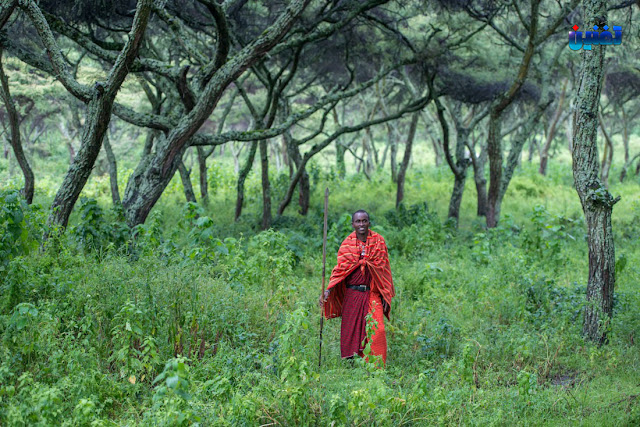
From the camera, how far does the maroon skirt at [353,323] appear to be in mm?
6027

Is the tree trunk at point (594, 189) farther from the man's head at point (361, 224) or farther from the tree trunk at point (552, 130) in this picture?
the tree trunk at point (552, 130)

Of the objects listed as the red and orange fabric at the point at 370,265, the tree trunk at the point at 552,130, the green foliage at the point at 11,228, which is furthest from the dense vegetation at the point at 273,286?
the tree trunk at the point at 552,130

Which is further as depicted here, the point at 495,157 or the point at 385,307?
the point at 495,157

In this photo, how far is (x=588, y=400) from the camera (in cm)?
509

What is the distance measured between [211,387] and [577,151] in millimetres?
4497

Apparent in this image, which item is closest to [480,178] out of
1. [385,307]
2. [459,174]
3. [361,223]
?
[459,174]

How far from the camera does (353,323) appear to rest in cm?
605

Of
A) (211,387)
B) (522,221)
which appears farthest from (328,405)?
(522,221)

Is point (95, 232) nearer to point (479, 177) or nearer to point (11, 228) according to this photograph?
point (11, 228)

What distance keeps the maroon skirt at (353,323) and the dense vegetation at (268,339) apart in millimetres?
183

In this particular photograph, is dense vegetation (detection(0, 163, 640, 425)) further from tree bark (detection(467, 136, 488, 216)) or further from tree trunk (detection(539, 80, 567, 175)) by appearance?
tree trunk (detection(539, 80, 567, 175))

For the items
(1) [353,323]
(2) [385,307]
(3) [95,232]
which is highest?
(3) [95,232]

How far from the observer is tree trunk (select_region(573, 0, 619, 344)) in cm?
649

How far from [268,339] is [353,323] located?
0.83 m
